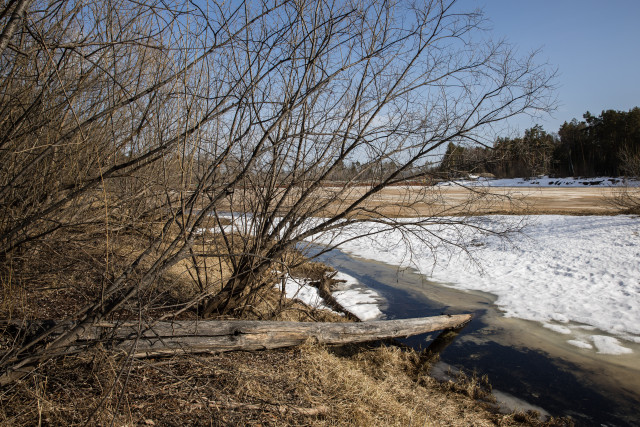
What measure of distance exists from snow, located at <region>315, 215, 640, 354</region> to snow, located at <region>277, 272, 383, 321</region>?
44.0 inches

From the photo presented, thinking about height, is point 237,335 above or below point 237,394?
above

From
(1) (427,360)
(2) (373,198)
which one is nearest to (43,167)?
(2) (373,198)

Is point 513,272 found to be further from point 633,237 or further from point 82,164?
point 82,164

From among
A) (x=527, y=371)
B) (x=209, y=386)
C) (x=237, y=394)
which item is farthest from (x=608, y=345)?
(x=209, y=386)

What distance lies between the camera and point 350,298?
8.98 meters

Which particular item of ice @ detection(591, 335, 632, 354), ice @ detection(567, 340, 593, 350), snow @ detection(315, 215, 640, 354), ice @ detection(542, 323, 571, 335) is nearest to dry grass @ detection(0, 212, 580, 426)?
snow @ detection(315, 215, 640, 354)

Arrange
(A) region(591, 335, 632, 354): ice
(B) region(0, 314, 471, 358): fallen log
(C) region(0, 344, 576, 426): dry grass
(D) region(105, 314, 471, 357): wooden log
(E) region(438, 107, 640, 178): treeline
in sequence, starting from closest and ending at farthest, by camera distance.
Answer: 1. (C) region(0, 344, 576, 426): dry grass
2. (B) region(0, 314, 471, 358): fallen log
3. (D) region(105, 314, 471, 357): wooden log
4. (A) region(591, 335, 632, 354): ice
5. (E) region(438, 107, 640, 178): treeline

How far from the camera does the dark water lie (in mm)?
4965

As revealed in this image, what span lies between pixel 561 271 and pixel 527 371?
637cm

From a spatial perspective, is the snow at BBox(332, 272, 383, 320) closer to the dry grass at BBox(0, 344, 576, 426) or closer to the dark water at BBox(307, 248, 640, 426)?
the dark water at BBox(307, 248, 640, 426)

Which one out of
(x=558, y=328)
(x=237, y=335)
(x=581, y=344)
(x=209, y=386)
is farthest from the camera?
(x=558, y=328)

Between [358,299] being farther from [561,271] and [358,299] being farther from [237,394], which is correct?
[561,271]

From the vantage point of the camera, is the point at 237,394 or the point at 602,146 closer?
the point at 237,394


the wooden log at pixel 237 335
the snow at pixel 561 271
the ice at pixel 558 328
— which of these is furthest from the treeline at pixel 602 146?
the wooden log at pixel 237 335
